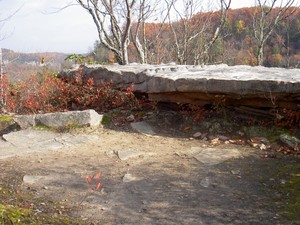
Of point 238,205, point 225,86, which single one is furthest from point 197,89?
point 238,205

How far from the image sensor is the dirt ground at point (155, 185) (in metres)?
2.82

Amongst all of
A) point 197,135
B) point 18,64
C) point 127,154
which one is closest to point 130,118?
point 197,135

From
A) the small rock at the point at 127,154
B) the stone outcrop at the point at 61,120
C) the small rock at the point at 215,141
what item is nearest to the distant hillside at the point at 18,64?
the stone outcrop at the point at 61,120

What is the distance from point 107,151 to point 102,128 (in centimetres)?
107

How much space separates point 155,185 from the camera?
3.43 m

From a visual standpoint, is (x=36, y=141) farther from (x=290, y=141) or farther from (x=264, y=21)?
(x=264, y=21)

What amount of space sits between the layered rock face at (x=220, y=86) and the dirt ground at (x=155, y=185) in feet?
2.89

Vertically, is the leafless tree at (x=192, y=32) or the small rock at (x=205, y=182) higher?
the leafless tree at (x=192, y=32)

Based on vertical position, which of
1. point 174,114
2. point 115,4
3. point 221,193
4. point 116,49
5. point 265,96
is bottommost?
point 221,193

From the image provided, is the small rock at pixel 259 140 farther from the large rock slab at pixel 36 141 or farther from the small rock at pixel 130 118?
the large rock slab at pixel 36 141

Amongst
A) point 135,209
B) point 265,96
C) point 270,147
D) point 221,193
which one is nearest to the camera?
point 135,209

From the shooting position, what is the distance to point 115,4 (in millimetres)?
8969

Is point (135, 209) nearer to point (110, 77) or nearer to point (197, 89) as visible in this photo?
point (197, 89)

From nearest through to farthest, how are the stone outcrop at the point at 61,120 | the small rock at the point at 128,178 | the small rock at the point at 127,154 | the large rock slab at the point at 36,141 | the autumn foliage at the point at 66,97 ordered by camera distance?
the small rock at the point at 128,178 < the small rock at the point at 127,154 < the large rock slab at the point at 36,141 < the stone outcrop at the point at 61,120 < the autumn foliage at the point at 66,97
